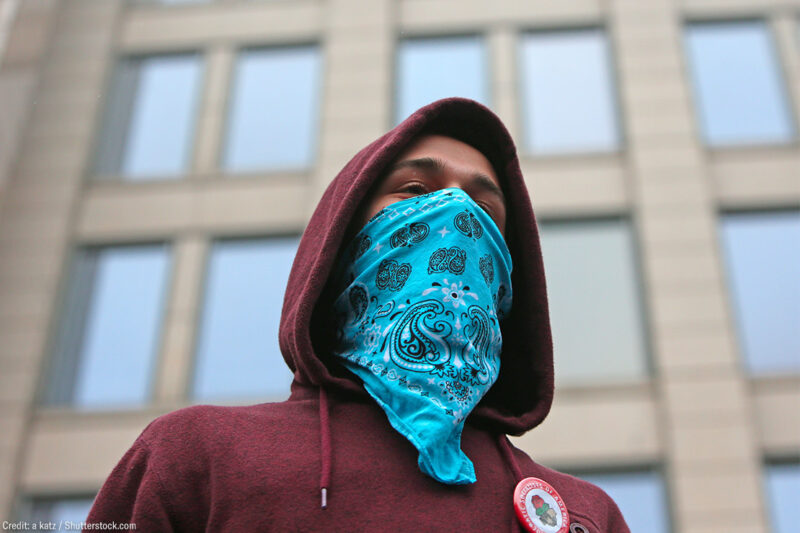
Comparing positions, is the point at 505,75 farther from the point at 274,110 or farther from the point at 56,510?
the point at 56,510

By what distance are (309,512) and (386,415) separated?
1.02 ft

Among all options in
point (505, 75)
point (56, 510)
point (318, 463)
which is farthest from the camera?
point (505, 75)

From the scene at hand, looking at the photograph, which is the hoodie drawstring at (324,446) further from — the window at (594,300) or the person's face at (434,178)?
the window at (594,300)

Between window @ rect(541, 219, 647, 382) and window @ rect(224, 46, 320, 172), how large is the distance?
4.02 meters

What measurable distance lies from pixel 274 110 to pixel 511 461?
12.2 m

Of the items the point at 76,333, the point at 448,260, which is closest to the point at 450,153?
the point at 448,260

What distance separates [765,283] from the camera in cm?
1153

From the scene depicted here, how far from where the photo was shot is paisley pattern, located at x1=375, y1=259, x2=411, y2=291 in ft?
6.53

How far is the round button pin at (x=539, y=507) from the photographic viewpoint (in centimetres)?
169

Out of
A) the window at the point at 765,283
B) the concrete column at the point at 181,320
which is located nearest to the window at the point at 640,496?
the window at the point at 765,283

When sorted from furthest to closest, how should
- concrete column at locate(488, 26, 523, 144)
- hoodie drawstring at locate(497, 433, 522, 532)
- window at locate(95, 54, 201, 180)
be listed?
window at locate(95, 54, 201, 180) < concrete column at locate(488, 26, 523, 144) < hoodie drawstring at locate(497, 433, 522, 532)

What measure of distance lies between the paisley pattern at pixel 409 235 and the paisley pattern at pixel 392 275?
6 centimetres

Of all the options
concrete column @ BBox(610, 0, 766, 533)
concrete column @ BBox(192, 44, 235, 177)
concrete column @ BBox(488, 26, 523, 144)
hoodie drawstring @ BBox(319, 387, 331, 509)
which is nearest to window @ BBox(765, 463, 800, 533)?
concrete column @ BBox(610, 0, 766, 533)

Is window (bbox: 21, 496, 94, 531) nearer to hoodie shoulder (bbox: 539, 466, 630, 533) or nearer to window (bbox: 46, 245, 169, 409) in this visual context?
window (bbox: 46, 245, 169, 409)
